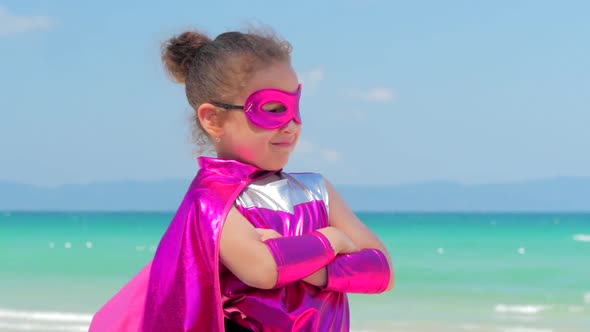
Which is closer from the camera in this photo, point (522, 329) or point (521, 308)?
point (522, 329)

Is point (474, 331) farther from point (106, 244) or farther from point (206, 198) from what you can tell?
point (106, 244)

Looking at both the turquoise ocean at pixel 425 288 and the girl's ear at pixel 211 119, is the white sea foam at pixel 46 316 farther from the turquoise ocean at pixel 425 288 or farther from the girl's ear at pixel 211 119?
the girl's ear at pixel 211 119

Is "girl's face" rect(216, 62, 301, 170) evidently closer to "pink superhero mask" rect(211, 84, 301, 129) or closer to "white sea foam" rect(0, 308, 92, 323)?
"pink superhero mask" rect(211, 84, 301, 129)

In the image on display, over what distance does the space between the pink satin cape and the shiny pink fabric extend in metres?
0.08

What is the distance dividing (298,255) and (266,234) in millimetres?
108

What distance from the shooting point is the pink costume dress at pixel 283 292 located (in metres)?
2.53

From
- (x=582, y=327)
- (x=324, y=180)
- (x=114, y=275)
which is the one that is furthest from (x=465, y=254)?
Result: (x=324, y=180)

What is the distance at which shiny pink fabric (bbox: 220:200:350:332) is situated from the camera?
2.52 metres

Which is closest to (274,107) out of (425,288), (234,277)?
(234,277)

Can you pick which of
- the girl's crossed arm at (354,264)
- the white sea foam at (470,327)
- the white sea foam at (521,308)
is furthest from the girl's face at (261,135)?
the white sea foam at (521,308)

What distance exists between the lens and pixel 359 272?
2598 mm

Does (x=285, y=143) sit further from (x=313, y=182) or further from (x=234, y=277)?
(x=234, y=277)

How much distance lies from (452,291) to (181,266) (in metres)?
12.9

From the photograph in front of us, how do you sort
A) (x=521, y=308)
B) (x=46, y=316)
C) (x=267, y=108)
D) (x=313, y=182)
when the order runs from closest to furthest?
(x=267, y=108), (x=313, y=182), (x=46, y=316), (x=521, y=308)
